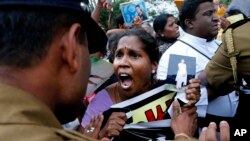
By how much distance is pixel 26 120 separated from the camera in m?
1.06

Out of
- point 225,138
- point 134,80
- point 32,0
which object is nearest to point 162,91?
point 134,80

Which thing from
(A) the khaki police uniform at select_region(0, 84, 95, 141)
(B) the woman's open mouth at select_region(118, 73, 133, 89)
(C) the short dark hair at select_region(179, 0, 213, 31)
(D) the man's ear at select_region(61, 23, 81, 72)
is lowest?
(B) the woman's open mouth at select_region(118, 73, 133, 89)

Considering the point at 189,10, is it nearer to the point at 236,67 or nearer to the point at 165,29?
the point at 236,67

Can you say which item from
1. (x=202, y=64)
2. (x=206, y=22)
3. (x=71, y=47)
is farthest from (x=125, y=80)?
(x=71, y=47)

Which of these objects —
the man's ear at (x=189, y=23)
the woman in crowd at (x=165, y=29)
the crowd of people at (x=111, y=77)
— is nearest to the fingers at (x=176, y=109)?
the crowd of people at (x=111, y=77)

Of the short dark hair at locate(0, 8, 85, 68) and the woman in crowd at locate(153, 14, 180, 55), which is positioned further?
the woman in crowd at locate(153, 14, 180, 55)

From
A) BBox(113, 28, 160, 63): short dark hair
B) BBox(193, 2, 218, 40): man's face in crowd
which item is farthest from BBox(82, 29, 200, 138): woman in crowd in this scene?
BBox(193, 2, 218, 40): man's face in crowd

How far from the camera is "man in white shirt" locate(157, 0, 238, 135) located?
3146 mm

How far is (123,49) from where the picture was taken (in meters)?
2.90

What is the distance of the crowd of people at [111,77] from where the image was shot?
3.80 ft

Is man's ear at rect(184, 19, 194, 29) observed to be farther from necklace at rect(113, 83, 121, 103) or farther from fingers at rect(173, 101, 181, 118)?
fingers at rect(173, 101, 181, 118)

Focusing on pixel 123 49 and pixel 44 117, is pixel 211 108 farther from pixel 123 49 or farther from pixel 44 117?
pixel 44 117

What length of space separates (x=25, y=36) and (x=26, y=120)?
0.23 m

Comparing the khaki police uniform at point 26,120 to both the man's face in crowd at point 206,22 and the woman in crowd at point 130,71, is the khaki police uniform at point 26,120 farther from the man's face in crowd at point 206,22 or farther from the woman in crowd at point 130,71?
the man's face in crowd at point 206,22
